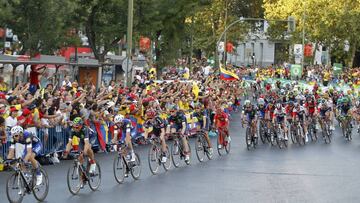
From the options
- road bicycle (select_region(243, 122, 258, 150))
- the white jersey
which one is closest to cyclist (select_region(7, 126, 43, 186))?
road bicycle (select_region(243, 122, 258, 150))

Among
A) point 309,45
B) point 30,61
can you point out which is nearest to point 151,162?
point 30,61

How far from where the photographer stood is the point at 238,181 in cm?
1820

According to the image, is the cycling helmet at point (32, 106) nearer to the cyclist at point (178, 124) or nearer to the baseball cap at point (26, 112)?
the baseball cap at point (26, 112)

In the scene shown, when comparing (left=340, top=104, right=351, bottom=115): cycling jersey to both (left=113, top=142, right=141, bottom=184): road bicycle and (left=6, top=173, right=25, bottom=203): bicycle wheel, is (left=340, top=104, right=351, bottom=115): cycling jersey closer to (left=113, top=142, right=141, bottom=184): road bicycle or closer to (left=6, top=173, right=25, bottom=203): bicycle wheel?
(left=113, top=142, right=141, bottom=184): road bicycle

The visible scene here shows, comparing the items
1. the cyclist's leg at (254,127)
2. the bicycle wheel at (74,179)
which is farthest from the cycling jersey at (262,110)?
the bicycle wheel at (74,179)

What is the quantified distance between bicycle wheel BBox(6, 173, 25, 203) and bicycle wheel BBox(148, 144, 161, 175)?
5.25 m

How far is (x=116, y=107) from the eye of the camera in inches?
952

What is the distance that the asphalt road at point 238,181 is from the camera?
Answer: 15438 millimetres

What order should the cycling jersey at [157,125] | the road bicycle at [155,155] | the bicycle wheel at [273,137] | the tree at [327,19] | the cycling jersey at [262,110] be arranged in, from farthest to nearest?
the tree at [327,19], the bicycle wheel at [273,137], the cycling jersey at [262,110], the cycling jersey at [157,125], the road bicycle at [155,155]

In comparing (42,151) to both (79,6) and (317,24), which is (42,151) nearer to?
(79,6)

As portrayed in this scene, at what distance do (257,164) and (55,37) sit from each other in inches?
611

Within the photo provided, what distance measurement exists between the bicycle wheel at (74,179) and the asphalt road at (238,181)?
155 millimetres

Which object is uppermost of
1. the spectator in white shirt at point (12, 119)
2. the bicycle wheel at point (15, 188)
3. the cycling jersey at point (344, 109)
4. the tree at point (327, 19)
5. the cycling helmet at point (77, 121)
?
the tree at point (327, 19)

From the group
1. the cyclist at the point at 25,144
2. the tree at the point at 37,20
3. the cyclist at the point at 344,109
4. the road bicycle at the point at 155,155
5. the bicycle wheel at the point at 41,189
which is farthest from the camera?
the tree at the point at 37,20
